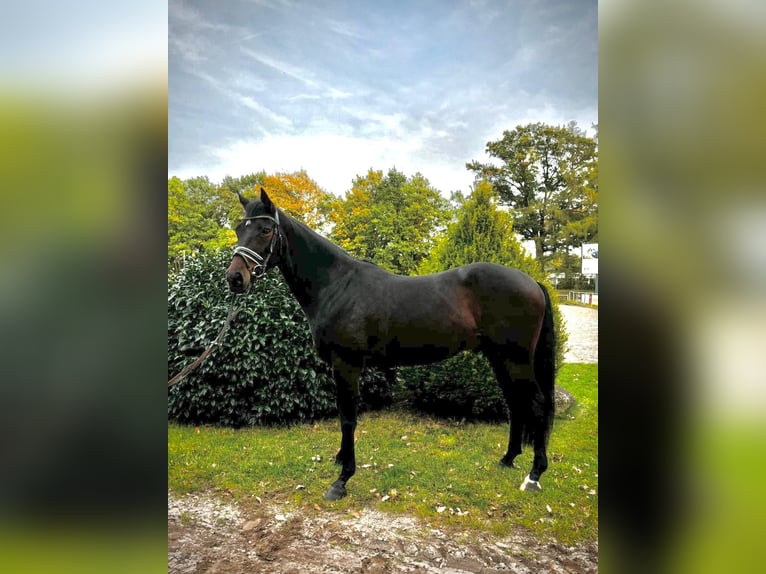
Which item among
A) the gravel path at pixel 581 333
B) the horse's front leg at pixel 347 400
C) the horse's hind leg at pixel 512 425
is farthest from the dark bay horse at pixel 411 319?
the gravel path at pixel 581 333

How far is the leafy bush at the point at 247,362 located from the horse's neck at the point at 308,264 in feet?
4.32

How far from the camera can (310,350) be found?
4.28 meters

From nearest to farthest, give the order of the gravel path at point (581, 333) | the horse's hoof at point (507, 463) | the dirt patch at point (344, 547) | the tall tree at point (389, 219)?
the dirt patch at point (344, 547)
the horse's hoof at point (507, 463)
the gravel path at point (581, 333)
the tall tree at point (389, 219)

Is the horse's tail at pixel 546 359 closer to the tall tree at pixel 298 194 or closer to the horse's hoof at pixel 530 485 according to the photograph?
the horse's hoof at pixel 530 485

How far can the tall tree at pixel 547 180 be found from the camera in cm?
374

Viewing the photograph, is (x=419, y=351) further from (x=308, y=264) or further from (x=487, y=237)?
(x=487, y=237)

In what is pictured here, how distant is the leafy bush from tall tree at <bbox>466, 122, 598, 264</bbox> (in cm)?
299

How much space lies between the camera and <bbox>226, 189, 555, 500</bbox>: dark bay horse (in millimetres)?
2986

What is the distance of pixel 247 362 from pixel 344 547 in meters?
2.30

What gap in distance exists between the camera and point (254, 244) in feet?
8.93

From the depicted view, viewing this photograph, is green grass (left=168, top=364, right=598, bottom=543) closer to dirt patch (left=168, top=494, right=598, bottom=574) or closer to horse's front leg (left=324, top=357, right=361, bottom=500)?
dirt patch (left=168, top=494, right=598, bottom=574)

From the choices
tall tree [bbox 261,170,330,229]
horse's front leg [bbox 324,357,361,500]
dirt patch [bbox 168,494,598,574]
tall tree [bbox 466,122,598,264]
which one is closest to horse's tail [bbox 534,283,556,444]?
tall tree [bbox 466,122,598,264]
